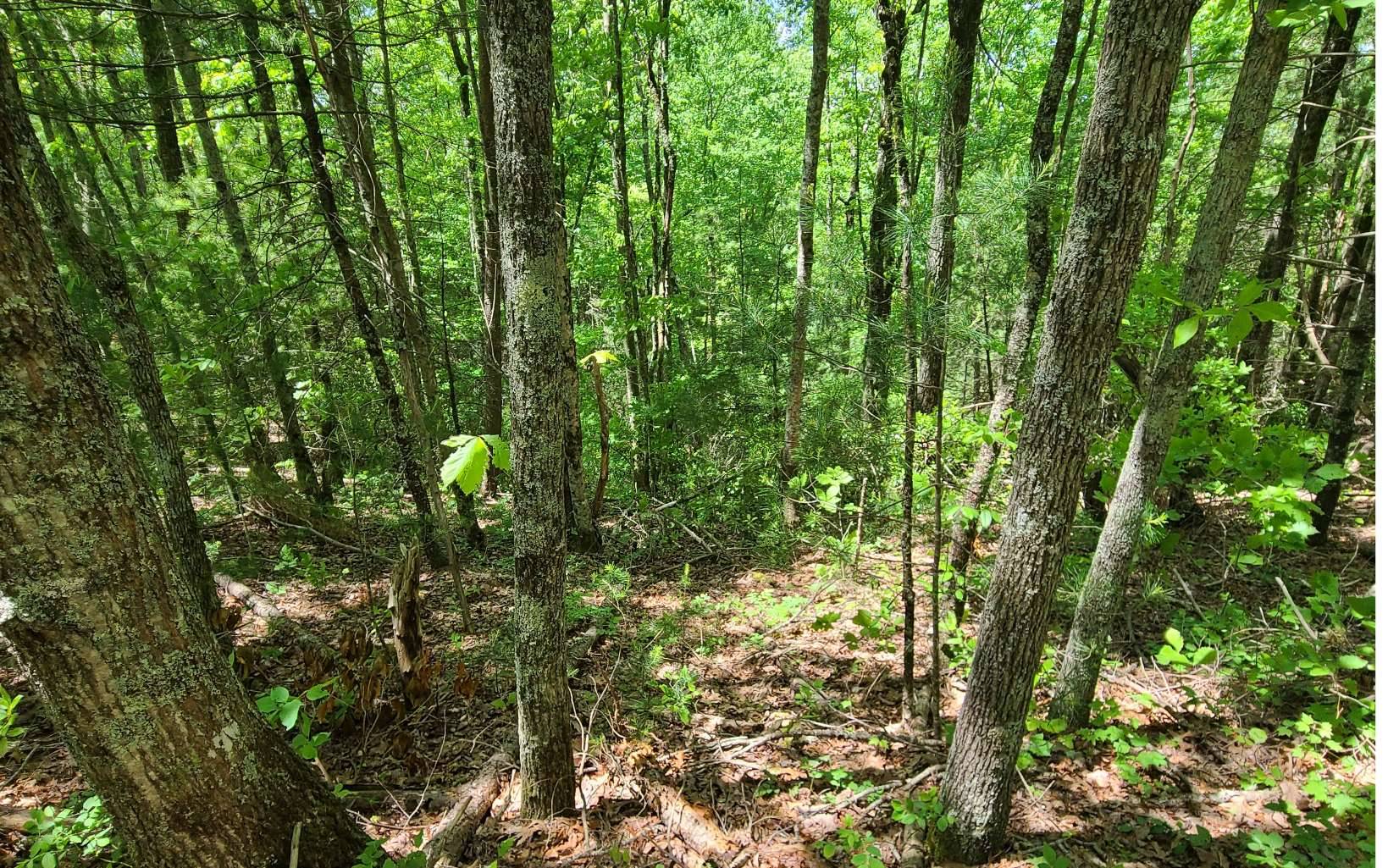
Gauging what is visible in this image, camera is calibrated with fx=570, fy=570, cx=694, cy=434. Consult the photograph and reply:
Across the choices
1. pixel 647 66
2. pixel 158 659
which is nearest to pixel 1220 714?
pixel 158 659

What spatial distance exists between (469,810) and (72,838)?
1.66 meters

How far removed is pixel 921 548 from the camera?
6.54 m

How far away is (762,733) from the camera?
4.10 meters

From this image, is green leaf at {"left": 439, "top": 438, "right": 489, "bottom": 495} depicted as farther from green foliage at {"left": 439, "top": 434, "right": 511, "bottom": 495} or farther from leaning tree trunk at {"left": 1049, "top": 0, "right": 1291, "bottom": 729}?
leaning tree trunk at {"left": 1049, "top": 0, "right": 1291, "bottom": 729}

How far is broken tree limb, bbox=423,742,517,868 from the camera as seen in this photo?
2807 millimetres

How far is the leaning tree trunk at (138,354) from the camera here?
382 centimetres

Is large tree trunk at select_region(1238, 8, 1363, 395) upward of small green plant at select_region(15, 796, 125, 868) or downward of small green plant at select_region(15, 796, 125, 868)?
upward

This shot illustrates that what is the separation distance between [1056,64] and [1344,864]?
214 inches

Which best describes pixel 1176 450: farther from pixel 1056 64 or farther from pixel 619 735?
pixel 619 735

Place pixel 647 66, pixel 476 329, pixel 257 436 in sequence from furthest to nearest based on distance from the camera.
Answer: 1. pixel 476 329
2. pixel 647 66
3. pixel 257 436

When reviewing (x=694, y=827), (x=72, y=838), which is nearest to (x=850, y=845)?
(x=694, y=827)

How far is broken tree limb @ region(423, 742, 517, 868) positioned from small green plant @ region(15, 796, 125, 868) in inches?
49.0

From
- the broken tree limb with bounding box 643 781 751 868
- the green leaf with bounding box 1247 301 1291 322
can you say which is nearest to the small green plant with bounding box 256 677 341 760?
the broken tree limb with bounding box 643 781 751 868

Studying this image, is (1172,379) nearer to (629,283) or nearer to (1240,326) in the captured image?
(1240,326)
